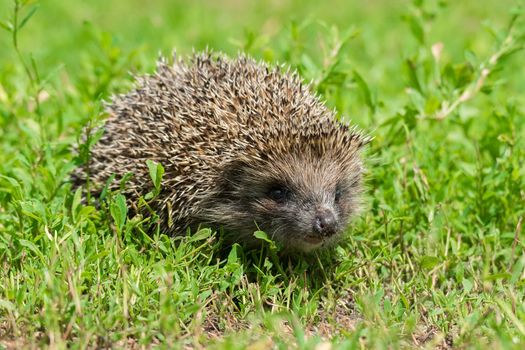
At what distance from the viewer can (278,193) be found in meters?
4.70

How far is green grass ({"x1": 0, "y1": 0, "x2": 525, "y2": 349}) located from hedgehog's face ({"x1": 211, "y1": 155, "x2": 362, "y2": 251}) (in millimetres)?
171

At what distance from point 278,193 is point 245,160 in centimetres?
29

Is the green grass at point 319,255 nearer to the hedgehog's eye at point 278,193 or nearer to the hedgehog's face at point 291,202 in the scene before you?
the hedgehog's face at point 291,202

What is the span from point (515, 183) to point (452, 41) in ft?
15.0

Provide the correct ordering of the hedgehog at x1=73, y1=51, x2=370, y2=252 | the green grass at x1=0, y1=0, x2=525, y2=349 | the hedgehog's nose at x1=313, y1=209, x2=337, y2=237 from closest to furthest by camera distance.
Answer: the green grass at x1=0, y1=0, x2=525, y2=349
the hedgehog's nose at x1=313, y1=209, x2=337, y2=237
the hedgehog at x1=73, y1=51, x2=370, y2=252

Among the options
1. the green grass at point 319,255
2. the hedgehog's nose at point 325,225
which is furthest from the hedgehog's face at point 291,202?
the green grass at point 319,255

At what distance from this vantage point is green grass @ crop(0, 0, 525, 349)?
380 cm

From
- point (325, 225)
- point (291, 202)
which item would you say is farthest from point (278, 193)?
point (325, 225)

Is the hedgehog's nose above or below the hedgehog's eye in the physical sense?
below

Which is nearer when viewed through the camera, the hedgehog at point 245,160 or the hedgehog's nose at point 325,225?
the hedgehog's nose at point 325,225

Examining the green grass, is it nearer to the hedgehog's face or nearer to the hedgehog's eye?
the hedgehog's face

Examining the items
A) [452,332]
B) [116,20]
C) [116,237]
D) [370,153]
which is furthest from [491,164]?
[116,20]

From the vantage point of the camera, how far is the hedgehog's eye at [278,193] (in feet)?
15.3

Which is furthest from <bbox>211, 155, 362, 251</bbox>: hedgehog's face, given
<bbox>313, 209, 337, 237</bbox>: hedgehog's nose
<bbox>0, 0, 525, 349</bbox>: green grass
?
<bbox>0, 0, 525, 349</bbox>: green grass
